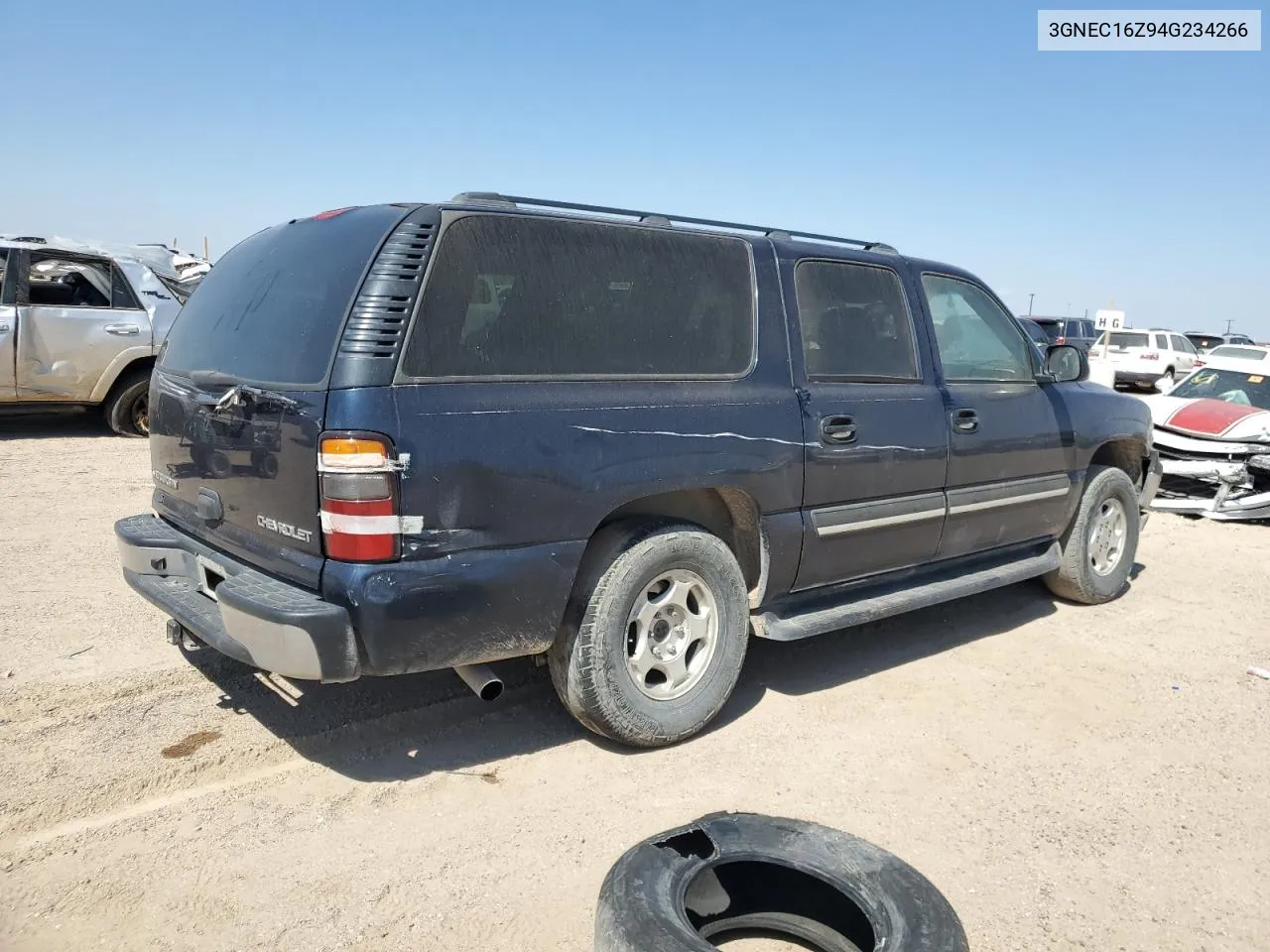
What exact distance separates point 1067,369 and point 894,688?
200cm

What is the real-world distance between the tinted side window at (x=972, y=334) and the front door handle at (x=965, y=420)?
0.18m

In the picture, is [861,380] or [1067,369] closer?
[861,380]

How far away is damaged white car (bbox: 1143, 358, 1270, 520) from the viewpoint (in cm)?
835

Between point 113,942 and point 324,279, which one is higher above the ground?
point 324,279

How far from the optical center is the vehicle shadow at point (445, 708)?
3459mm

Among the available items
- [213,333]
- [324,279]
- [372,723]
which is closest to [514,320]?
[324,279]

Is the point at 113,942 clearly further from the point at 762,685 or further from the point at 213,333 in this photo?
the point at 762,685

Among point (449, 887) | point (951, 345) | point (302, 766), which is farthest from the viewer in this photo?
point (951, 345)

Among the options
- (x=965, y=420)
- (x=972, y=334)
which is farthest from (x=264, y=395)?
(x=972, y=334)

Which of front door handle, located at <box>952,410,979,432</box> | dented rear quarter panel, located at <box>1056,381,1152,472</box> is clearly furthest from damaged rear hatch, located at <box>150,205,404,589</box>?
dented rear quarter panel, located at <box>1056,381,1152,472</box>

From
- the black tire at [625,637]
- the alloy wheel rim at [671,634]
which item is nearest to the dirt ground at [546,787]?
the black tire at [625,637]

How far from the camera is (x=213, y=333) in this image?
3.62 meters

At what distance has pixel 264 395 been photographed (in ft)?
9.95

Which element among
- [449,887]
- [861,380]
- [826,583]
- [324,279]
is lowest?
[449,887]
